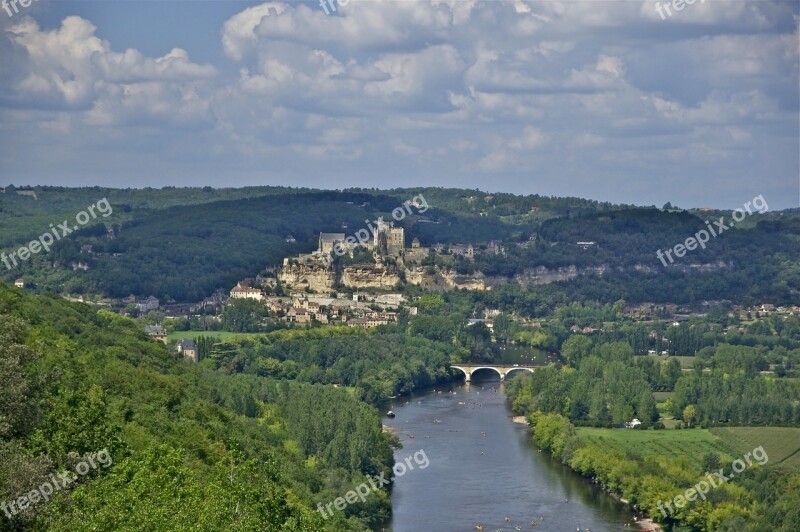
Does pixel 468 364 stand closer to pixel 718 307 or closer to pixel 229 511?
pixel 718 307

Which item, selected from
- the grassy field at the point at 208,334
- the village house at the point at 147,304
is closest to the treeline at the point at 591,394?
the grassy field at the point at 208,334

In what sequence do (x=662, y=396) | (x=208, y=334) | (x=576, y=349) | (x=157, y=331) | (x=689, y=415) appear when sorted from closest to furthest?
(x=689, y=415)
(x=662, y=396)
(x=157, y=331)
(x=576, y=349)
(x=208, y=334)

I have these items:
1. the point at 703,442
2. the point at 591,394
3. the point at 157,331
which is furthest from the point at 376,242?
the point at 703,442

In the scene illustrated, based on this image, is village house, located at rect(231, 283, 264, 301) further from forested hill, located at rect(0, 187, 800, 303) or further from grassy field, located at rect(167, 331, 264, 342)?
grassy field, located at rect(167, 331, 264, 342)

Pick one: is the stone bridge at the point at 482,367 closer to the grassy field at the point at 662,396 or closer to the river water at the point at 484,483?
the grassy field at the point at 662,396

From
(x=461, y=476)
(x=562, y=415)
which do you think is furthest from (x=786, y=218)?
(x=461, y=476)

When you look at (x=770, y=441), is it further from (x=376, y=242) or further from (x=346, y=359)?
(x=376, y=242)
